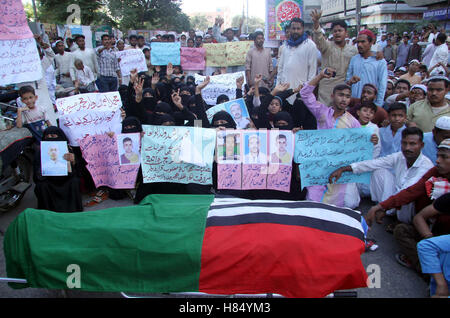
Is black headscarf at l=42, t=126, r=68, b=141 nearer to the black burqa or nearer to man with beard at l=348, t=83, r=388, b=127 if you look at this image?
the black burqa

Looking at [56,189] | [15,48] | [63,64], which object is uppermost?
[63,64]

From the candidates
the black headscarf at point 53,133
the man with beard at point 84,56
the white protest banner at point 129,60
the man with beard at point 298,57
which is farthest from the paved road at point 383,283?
the man with beard at point 84,56

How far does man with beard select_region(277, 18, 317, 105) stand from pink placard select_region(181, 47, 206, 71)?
3.36 meters

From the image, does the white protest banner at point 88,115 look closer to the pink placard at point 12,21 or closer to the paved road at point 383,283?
the pink placard at point 12,21

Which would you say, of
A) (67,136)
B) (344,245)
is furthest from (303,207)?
(67,136)

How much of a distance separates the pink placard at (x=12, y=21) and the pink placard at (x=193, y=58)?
14.5ft

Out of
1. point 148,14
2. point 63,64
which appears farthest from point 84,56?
point 148,14

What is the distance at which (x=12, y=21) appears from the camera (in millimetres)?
5270

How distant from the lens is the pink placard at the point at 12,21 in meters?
5.15

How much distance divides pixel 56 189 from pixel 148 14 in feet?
104

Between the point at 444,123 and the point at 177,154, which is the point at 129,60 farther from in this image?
the point at 444,123

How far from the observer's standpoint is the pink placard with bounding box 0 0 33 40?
203 inches
